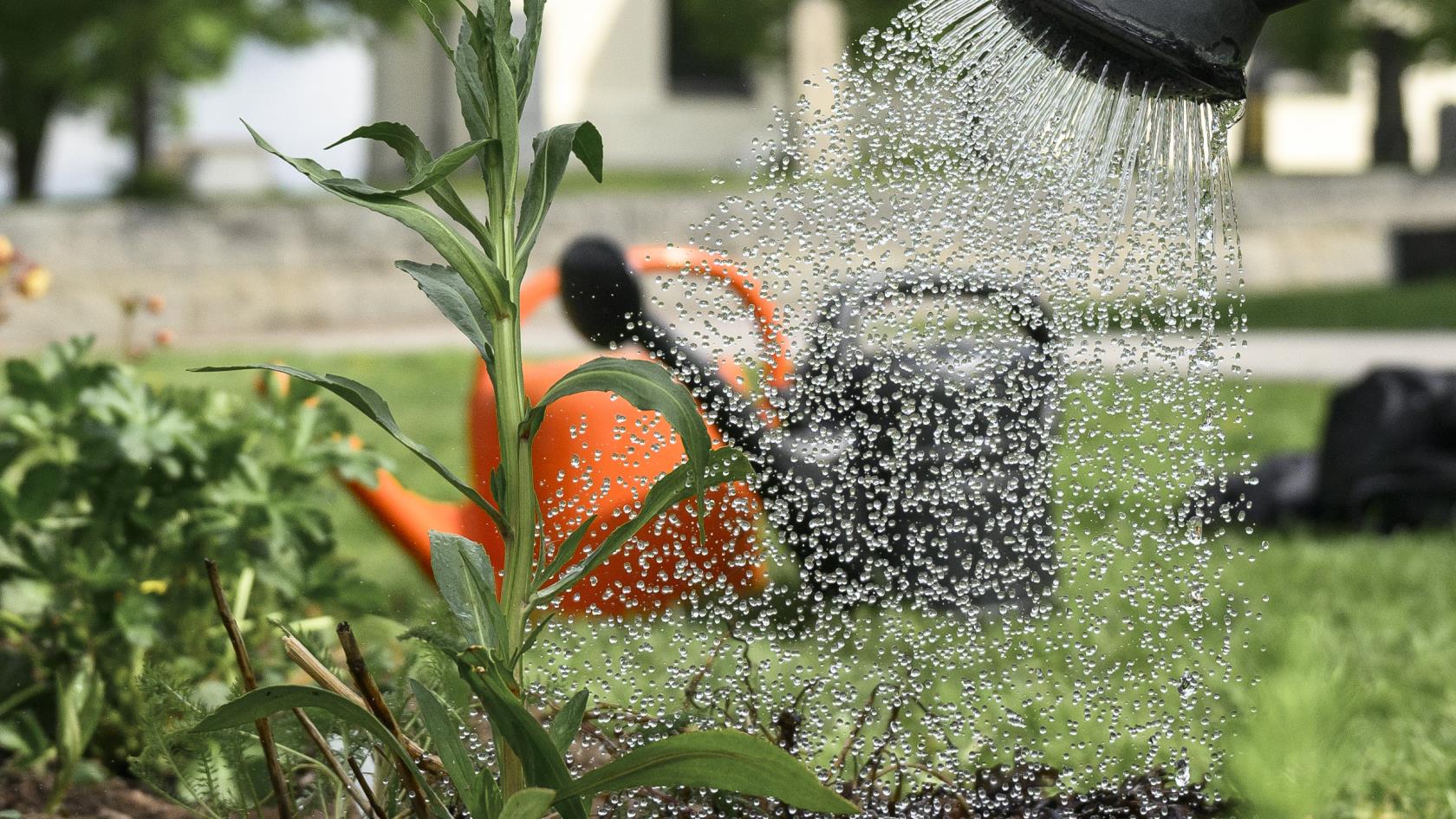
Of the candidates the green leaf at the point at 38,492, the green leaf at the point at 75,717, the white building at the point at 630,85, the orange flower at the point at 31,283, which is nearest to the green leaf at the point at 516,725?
the green leaf at the point at 75,717

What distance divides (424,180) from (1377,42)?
728 inches

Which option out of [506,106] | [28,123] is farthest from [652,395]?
[28,123]

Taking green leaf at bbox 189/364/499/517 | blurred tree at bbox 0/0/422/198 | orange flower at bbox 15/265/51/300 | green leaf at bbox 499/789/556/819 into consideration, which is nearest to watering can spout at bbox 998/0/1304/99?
green leaf at bbox 189/364/499/517

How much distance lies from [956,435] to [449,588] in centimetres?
53

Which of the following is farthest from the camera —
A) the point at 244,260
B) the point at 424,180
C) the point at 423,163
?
the point at 244,260

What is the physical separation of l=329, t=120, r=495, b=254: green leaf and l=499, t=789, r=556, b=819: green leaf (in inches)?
14.2

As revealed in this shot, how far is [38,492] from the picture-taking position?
177cm

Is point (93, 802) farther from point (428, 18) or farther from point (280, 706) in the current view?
point (428, 18)

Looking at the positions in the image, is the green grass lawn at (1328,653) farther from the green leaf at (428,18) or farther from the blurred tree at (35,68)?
the blurred tree at (35,68)

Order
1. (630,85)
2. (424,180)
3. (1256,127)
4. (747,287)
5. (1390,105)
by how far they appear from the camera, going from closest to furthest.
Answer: (424,180)
(747,287)
(630,85)
(1390,105)
(1256,127)

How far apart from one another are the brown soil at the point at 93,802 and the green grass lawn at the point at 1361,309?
8197 millimetres

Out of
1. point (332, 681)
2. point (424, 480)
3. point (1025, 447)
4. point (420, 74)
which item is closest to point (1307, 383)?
point (424, 480)

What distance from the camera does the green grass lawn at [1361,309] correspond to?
8.75 metres

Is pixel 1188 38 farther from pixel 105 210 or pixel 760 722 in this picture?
pixel 105 210
